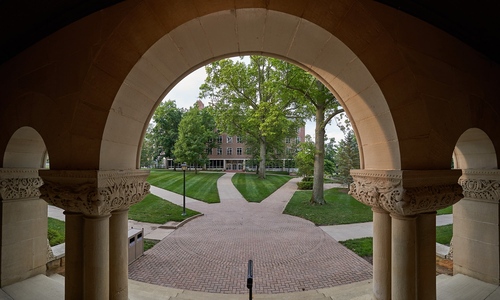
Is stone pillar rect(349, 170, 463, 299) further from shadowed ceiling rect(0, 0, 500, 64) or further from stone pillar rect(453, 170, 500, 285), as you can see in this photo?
shadowed ceiling rect(0, 0, 500, 64)

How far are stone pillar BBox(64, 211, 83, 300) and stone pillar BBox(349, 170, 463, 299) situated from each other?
443cm

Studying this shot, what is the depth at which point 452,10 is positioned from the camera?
9.49 ft

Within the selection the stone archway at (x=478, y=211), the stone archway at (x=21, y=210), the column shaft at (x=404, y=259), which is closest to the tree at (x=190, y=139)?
the stone archway at (x=21, y=210)

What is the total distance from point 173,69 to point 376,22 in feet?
10.1

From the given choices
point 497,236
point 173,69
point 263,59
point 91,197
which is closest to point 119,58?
point 173,69

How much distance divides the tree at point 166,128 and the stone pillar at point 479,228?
51662 millimetres

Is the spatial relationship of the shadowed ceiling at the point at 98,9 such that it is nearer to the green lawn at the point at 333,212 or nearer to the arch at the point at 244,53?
the arch at the point at 244,53

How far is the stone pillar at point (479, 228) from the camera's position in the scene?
14.1ft

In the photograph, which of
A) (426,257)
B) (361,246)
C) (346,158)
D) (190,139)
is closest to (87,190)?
(426,257)

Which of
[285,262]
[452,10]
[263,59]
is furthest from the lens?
[263,59]

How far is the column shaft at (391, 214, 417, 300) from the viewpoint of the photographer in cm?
320

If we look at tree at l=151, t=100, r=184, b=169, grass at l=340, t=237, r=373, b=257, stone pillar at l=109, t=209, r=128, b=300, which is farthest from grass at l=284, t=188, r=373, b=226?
tree at l=151, t=100, r=184, b=169

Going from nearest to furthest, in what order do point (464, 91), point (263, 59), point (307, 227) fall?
point (464, 91), point (307, 227), point (263, 59)

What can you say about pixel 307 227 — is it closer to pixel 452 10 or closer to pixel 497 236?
pixel 497 236
